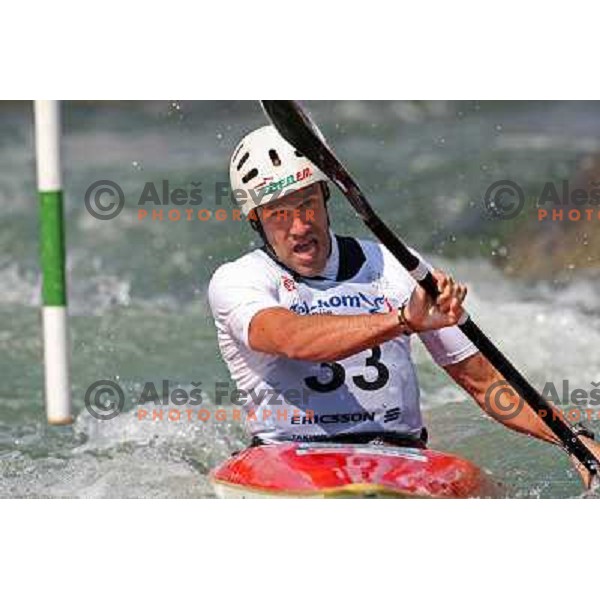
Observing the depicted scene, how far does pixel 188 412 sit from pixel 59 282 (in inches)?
18.8

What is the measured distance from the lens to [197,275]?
18.5 ft

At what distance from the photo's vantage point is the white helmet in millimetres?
3287

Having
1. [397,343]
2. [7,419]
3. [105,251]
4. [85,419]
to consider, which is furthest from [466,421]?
[105,251]

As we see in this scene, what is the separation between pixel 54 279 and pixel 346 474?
2.75 ft

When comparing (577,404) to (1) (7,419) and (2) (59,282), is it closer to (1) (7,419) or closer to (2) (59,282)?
(2) (59,282)

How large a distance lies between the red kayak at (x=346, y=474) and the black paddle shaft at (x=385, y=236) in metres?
0.19

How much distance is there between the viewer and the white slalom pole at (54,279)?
3488mm
